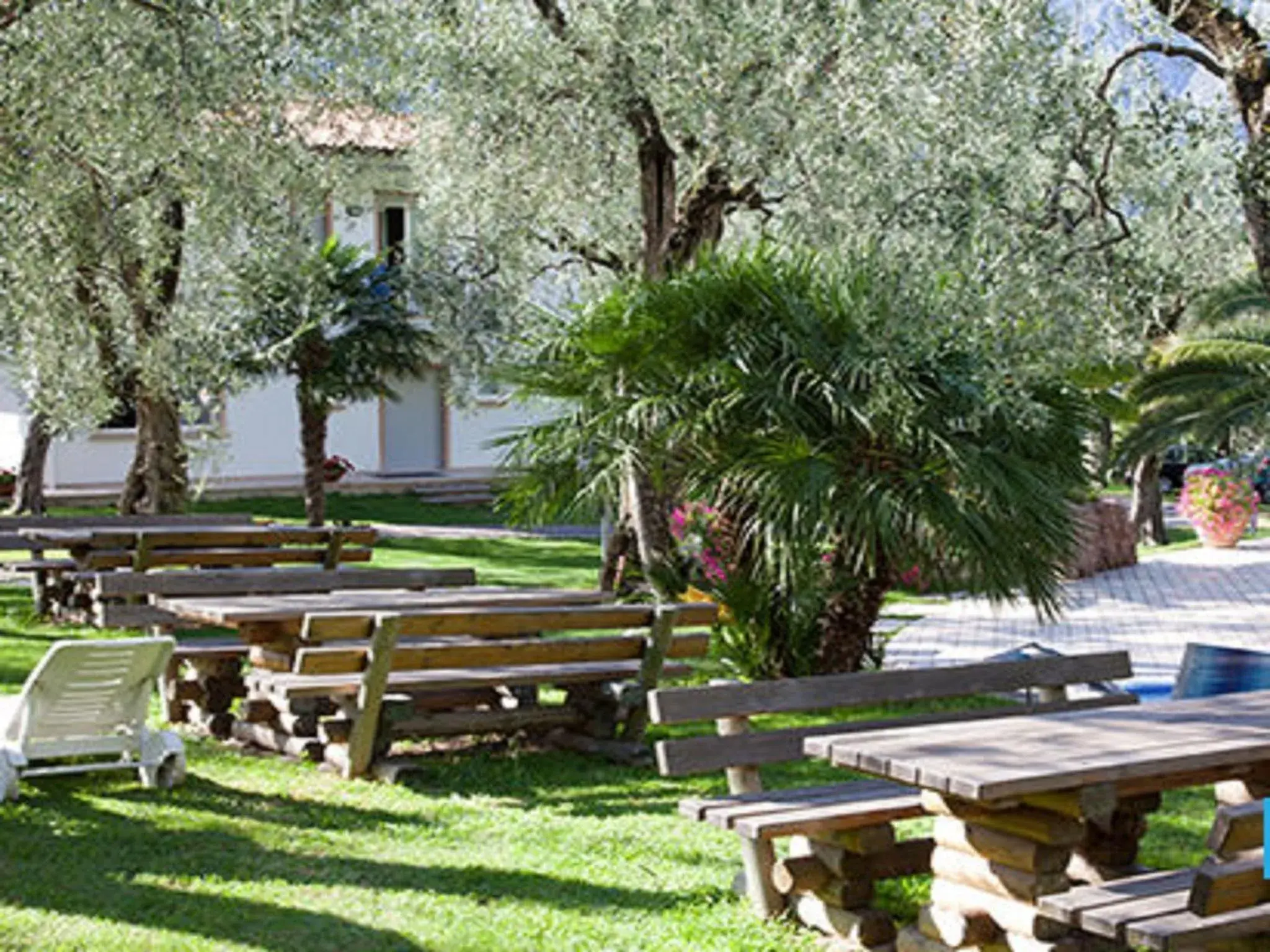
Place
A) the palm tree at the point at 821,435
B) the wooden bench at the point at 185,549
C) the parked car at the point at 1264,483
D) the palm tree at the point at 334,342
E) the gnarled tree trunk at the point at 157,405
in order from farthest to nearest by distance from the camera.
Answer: the palm tree at the point at 334,342
the parked car at the point at 1264,483
the gnarled tree trunk at the point at 157,405
the wooden bench at the point at 185,549
the palm tree at the point at 821,435

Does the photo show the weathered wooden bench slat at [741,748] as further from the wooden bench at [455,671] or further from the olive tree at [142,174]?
the olive tree at [142,174]

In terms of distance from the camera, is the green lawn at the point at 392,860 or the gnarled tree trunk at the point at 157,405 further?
the gnarled tree trunk at the point at 157,405

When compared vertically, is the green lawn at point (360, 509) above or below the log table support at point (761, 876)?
below

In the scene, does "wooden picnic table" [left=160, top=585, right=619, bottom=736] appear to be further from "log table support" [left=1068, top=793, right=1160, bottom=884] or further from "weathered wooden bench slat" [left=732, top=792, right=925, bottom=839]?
"log table support" [left=1068, top=793, right=1160, bottom=884]

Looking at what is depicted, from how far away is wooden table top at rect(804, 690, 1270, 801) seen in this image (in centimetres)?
463

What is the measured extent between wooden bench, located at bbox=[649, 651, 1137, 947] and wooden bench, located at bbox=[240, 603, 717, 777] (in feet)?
7.60

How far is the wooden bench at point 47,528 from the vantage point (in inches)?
535

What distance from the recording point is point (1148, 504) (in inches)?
1016

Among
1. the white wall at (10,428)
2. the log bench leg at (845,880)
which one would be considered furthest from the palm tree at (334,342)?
the log bench leg at (845,880)

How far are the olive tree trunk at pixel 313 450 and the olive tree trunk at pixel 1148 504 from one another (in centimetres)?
1129

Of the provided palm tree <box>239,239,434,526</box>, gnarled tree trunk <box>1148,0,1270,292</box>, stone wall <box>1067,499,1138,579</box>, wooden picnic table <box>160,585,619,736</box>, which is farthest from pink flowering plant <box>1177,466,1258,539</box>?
wooden picnic table <box>160,585,619,736</box>

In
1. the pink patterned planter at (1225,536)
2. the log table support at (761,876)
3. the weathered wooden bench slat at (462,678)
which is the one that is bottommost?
the pink patterned planter at (1225,536)

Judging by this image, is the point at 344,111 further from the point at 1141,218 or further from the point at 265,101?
the point at 1141,218

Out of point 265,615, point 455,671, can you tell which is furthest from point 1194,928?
point 265,615
